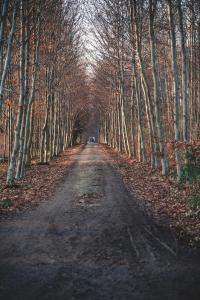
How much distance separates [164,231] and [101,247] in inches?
71.1

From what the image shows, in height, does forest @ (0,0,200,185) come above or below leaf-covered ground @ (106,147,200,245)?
above

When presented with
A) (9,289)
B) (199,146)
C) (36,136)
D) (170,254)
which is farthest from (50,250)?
(36,136)

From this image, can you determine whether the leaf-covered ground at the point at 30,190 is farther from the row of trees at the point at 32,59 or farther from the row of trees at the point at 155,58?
the row of trees at the point at 155,58

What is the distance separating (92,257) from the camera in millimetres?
7266

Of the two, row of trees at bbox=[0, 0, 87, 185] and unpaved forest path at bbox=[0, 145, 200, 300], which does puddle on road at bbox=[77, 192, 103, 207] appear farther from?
row of trees at bbox=[0, 0, 87, 185]

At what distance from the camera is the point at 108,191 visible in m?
15.0

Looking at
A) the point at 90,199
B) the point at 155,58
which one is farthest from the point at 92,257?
the point at 155,58

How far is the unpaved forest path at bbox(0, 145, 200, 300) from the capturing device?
5758 millimetres

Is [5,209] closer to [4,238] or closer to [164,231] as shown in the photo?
[4,238]

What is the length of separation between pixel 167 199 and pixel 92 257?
5853mm

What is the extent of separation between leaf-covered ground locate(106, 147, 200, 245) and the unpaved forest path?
1.69 feet

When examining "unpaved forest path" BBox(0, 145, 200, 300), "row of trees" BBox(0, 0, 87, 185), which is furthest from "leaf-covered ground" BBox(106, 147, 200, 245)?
"row of trees" BBox(0, 0, 87, 185)

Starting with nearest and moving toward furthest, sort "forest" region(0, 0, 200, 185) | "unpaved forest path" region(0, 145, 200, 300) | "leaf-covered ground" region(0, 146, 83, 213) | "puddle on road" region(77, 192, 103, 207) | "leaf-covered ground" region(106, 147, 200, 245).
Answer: "unpaved forest path" region(0, 145, 200, 300) → "leaf-covered ground" region(106, 147, 200, 245) → "leaf-covered ground" region(0, 146, 83, 213) → "puddle on road" region(77, 192, 103, 207) → "forest" region(0, 0, 200, 185)

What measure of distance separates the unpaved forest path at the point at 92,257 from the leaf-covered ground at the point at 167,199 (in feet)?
1.69
